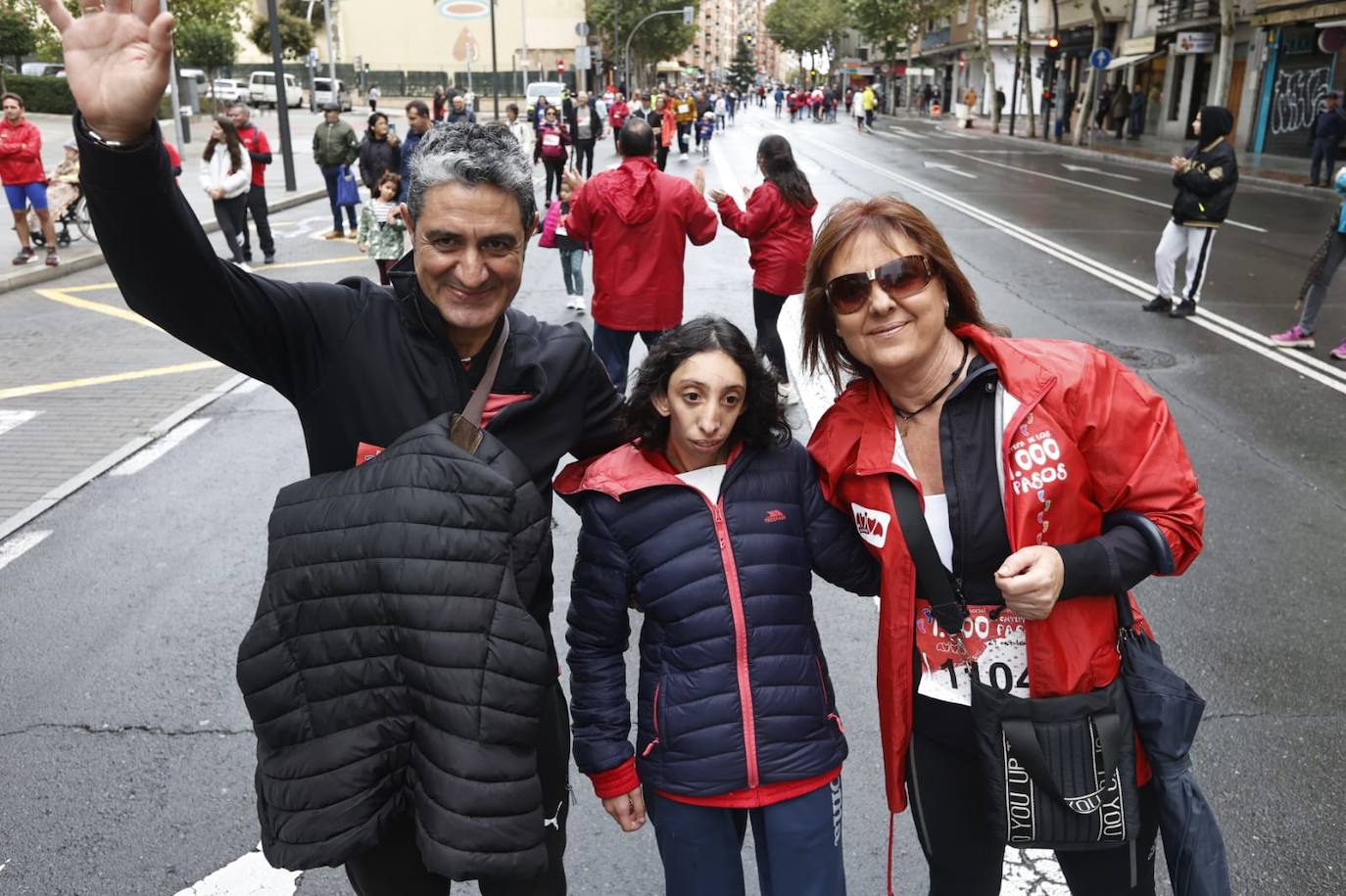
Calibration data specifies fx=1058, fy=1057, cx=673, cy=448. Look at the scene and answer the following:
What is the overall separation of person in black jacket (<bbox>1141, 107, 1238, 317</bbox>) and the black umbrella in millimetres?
9568

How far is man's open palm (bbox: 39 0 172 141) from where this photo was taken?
A: 1.54m

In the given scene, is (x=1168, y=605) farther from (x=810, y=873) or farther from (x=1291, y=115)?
(x=1291, y=115)

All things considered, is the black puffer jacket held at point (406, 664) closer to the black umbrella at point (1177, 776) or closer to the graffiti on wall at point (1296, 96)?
the black umbrella at point (1177, 776)

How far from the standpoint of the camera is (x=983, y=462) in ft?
6.72

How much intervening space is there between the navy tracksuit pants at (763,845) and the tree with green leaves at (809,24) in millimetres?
119384

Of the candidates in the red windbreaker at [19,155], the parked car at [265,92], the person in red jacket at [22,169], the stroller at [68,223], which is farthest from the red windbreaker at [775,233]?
the parked car at [265,92]

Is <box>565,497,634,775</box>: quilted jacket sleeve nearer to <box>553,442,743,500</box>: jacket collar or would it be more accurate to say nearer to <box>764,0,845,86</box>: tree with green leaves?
<box>553,442,743,500</box>: jacket collar

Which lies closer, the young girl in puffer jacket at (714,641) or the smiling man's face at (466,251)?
the smiling man's face at (466,251)

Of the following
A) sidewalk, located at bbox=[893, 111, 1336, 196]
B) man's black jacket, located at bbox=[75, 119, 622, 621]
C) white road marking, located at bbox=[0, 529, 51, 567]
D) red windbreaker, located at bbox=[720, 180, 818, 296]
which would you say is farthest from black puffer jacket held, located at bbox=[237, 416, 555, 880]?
sidewalk, located at bbox=[893, 111, 1336, 196]

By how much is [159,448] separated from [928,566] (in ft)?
21.5

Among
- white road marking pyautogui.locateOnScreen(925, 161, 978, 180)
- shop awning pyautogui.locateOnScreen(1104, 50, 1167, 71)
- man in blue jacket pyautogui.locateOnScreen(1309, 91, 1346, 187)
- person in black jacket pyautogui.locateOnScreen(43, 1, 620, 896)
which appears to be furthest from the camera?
shop awning pyautogui.locateOnScreen(1104, 50, 1167, 71)

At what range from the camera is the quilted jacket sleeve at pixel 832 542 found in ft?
7.63

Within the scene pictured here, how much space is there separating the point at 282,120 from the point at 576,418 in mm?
20709

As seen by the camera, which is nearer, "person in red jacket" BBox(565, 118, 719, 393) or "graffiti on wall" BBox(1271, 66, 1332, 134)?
"person in red jacket" BBox(565, 118, 719, 393)
